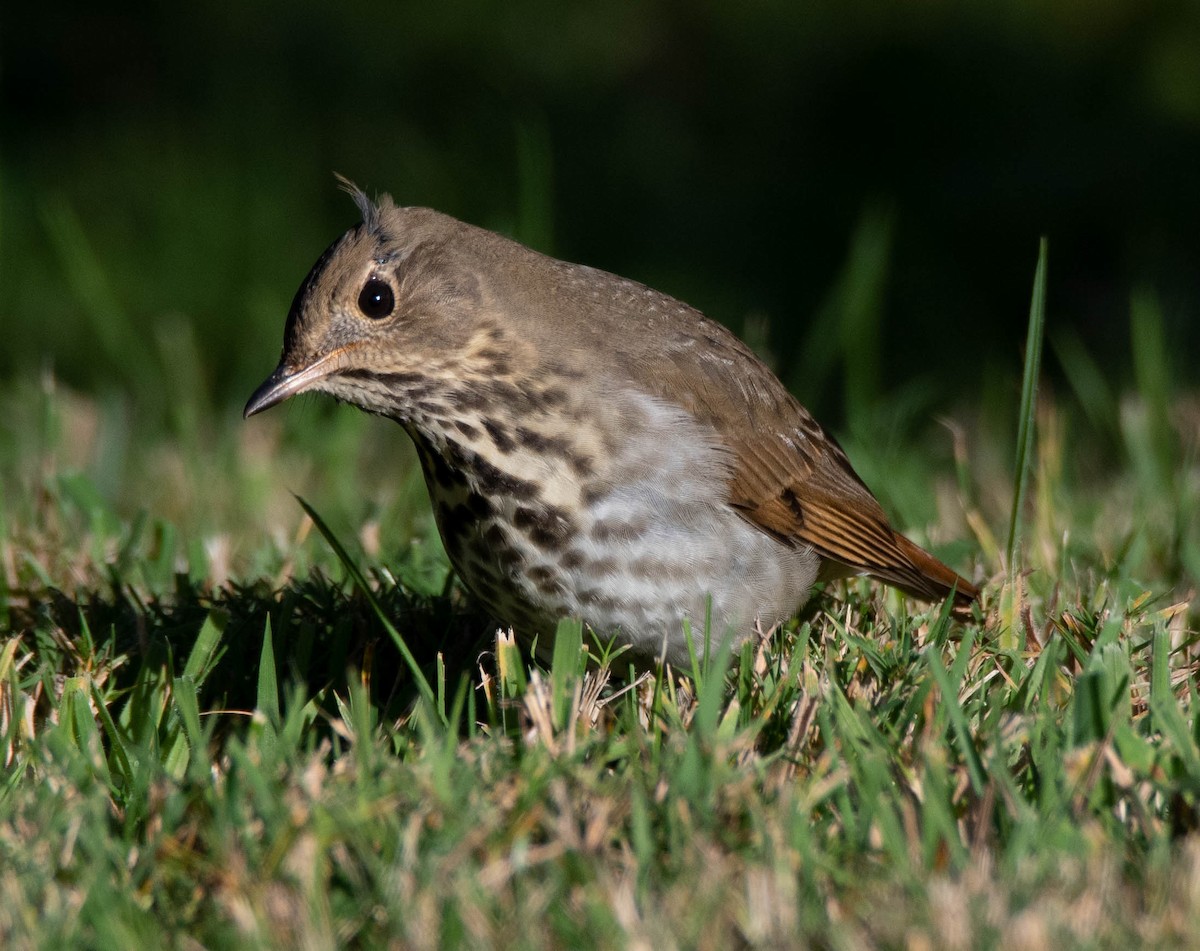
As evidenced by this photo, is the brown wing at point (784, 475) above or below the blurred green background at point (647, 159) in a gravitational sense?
below

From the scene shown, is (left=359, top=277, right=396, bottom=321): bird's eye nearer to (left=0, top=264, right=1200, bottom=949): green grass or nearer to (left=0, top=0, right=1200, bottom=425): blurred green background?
(left=0, top=264, right=1200, bottom=949): green grass

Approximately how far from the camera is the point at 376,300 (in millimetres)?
3643

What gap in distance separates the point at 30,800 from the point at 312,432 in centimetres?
322

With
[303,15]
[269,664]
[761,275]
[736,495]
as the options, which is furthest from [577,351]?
[303,15]

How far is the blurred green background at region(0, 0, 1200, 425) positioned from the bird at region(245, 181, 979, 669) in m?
2.69

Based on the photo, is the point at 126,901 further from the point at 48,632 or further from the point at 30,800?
the point at 48,632

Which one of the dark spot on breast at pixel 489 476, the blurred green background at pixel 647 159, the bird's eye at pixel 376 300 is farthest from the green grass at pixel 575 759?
the blurred green background at pixel 647 159

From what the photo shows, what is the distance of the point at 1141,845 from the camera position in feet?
8.86

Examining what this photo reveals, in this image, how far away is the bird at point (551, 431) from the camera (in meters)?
3.55

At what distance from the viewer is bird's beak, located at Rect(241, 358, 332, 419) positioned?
11.8 ft

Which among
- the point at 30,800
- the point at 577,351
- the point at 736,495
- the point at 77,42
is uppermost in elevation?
the point at 77,42

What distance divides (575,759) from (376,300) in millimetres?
1210

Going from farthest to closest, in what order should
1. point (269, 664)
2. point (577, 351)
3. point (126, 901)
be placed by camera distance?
point (577, 351) < point (269, 664) < point (126, 901)

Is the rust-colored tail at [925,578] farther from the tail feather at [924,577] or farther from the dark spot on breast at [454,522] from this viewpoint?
the dark spot on breast at [454,522]
